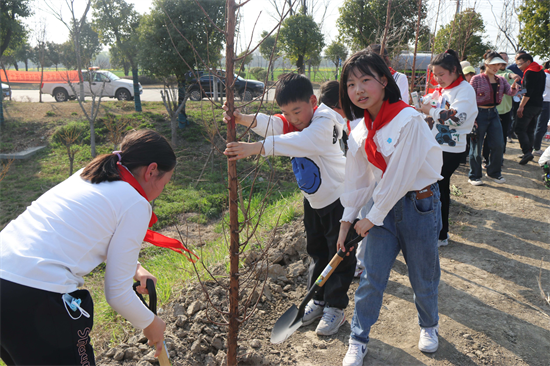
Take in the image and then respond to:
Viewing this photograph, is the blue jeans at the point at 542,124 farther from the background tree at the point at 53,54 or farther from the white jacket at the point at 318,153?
the background tree at the point at 53,54

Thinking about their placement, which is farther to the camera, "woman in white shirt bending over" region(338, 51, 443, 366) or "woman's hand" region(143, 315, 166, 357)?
"woman in white shirt bending over" region(338, 51, 443, 366)

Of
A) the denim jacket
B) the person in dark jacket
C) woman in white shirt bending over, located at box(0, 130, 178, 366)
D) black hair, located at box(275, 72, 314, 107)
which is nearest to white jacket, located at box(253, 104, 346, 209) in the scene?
black hair, located at box(275, 72, 314, 107)

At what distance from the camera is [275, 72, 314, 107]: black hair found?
221cm

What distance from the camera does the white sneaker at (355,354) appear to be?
2.17m

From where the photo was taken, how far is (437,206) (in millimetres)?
2070

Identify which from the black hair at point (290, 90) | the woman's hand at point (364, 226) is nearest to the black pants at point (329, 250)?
the woman's hand at point (364, 226)

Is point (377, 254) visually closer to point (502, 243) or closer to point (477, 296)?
point (477, 296)

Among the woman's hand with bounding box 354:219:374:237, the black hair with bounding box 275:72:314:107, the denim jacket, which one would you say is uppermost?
the denim jacket

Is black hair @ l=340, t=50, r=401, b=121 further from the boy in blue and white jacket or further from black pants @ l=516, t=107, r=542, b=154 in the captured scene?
black pants @ l=516, t=107, r=542, b=154

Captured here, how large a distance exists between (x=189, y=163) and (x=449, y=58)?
21.1 feet

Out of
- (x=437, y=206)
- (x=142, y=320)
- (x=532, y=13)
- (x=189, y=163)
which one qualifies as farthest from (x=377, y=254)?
(x=532, y=13)

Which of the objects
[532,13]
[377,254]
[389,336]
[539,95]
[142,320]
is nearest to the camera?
[142,320]

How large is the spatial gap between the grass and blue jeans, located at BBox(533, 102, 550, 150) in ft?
14.6

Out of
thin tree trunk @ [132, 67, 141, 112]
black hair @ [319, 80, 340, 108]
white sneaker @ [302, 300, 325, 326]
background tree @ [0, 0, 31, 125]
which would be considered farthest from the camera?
thin tree trunk @ [132, 67, 141, 112]
